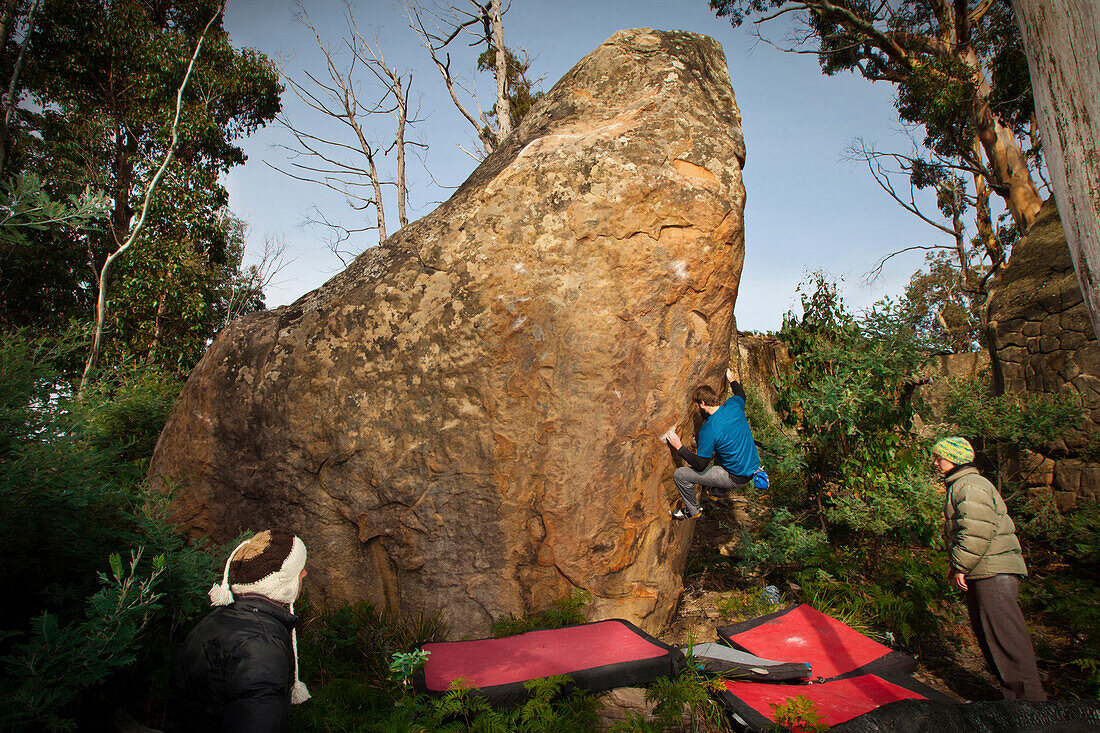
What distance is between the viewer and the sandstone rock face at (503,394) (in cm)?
415

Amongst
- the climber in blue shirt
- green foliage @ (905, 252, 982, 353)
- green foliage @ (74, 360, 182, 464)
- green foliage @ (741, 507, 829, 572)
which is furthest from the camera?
green foliage @ (905, 252, 982, 353)

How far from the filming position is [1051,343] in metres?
7.29

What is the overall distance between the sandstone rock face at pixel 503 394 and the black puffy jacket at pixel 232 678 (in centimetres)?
208

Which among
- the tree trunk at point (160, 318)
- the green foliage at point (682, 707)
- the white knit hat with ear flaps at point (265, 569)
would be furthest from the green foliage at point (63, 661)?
the tree trunk at point (160, 318)

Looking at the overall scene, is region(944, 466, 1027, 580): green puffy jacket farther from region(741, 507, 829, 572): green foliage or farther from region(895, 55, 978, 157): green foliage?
region(895, 55, 978, 157): green foliage

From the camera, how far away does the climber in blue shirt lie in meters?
4.46

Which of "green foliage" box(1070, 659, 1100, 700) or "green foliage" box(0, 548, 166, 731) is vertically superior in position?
"green foliage" box(0, 548, 166, 731)

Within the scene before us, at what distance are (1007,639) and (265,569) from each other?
416 cm

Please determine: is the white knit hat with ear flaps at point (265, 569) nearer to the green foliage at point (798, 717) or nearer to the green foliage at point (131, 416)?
the green foliage at point (798, 717)

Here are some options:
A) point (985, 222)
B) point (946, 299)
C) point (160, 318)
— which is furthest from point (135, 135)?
point (946, 299)

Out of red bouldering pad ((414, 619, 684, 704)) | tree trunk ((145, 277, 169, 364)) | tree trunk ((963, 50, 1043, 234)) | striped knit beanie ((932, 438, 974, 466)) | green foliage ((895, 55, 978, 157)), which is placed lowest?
red bouldering pad ((414, 619, 684, 704))

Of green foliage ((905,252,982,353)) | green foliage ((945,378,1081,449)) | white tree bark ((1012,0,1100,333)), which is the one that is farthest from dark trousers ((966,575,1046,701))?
green foliage ((905,252,982,353))

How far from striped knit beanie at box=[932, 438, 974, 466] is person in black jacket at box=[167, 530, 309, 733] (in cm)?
391

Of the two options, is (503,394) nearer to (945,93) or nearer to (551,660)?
(551,660)
